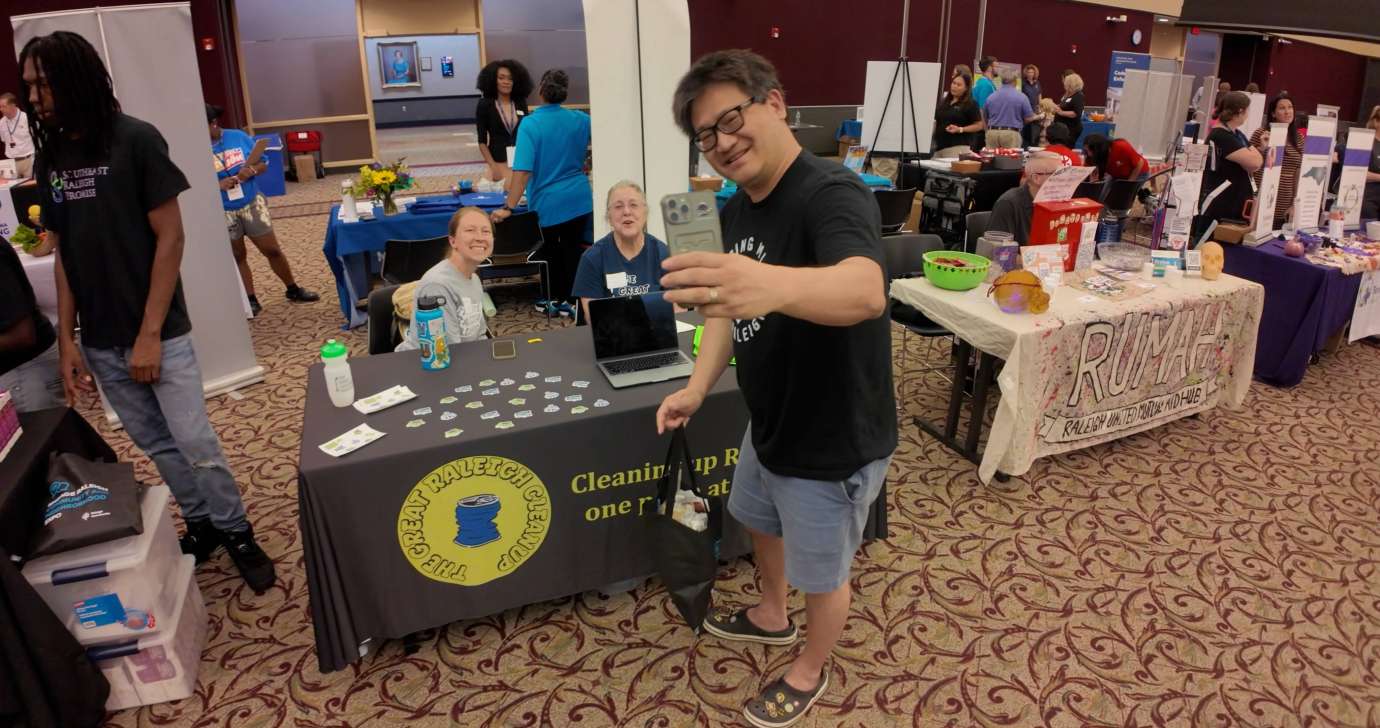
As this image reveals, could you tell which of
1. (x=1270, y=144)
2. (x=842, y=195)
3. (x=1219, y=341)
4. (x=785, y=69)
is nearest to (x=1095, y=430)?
(x=1219, y=341)

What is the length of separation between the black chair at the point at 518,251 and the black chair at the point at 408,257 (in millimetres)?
379

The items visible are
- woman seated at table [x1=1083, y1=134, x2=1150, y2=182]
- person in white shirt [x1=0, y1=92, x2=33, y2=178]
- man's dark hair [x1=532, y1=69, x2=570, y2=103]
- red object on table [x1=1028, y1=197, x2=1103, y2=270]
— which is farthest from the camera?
person in white shirt [x1=0, y1=92, x2=33, y2=178]

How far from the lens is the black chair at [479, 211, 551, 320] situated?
4.65m

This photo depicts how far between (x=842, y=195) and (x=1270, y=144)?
3801 mm

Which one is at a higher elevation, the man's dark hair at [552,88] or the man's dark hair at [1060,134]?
the man's dark hair at [552,88]

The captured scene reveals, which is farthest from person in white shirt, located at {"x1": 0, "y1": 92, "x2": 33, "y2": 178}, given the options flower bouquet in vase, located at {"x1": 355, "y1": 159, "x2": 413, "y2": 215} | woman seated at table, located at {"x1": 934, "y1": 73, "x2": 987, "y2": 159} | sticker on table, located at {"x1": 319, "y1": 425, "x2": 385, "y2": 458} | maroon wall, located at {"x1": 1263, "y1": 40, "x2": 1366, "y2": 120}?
maroon wall, located at {"x1": 1263, "y1": 40, "x2": 1366, "y2": 120}

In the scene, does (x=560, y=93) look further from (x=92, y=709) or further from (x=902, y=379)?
(x=92, y=709)

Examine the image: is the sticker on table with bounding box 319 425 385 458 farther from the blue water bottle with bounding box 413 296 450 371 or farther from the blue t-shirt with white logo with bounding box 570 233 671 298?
the blue t-shirt with white logo with bounding box 570 233 671 298

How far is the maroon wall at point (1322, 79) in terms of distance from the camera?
55.9 ft

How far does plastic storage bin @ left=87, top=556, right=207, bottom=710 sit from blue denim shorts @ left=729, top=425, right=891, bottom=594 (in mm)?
1577

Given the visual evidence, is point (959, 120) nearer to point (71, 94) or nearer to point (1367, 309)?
point (1367, 309)

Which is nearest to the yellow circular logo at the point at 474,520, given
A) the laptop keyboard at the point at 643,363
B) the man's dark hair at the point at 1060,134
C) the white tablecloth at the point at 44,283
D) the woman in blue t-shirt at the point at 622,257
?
the laptop keyboard at the point at 643,363

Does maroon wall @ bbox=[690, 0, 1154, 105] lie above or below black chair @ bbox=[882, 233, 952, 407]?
above

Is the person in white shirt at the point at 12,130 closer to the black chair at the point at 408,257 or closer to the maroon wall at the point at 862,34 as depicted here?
the black chair at the point at 408,257
